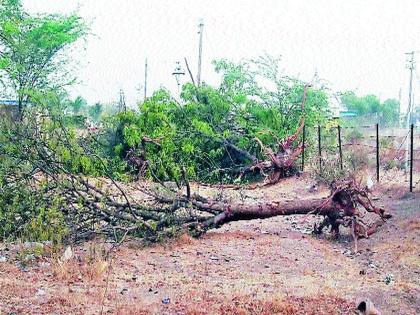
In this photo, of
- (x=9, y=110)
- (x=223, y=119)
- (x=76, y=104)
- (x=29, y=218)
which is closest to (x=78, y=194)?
(x=29, y=218)

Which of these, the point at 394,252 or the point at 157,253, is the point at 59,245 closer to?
the point at 157,253

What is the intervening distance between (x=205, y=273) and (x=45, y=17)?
18213 millimetres

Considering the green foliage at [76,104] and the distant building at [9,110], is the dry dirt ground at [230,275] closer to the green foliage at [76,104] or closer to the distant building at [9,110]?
the distant building at [9,110]

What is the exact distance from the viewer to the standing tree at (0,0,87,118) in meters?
20.2

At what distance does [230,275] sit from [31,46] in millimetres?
16968

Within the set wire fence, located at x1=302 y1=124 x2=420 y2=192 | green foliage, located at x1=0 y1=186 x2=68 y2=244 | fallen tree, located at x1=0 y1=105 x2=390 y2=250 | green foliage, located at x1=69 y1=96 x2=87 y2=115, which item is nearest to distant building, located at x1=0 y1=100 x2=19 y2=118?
fallen tree, located at x1=0 y1=105 x2=390 y2=250

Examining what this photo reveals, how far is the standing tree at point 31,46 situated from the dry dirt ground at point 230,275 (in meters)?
14.0

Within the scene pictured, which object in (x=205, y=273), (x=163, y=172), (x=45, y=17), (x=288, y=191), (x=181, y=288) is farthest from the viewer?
(x=45, y=17)

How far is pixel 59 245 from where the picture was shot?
21.2ft

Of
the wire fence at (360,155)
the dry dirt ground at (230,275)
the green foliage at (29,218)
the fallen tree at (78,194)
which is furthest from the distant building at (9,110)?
the wire fence at (360,155)

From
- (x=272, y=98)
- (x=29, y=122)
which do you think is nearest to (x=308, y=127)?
(x=272, y=98)

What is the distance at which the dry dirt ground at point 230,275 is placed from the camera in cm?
476

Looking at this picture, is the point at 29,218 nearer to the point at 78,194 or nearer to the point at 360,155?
the point at 78,194

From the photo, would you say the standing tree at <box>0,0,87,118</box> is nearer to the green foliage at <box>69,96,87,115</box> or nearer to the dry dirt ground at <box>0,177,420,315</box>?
the green foliage at <box>69,96,87,115</box>
